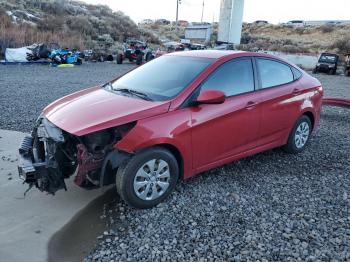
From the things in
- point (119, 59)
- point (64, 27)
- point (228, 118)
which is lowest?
point (119, 59)

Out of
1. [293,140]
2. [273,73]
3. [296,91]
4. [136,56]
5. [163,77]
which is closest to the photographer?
[163,77]

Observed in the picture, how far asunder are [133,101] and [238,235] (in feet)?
5.89

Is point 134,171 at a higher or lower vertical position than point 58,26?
lower

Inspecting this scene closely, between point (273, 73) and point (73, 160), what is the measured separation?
9.87ft

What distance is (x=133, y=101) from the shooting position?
13.4 ft

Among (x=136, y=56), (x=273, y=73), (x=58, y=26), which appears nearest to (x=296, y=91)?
(x=273, y=73)

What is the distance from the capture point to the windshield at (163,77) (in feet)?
14.0

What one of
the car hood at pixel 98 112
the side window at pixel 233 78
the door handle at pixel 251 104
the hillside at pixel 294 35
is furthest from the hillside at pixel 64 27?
the door handle at pixel 251 104

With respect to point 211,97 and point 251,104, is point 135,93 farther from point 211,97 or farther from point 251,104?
point 251,104

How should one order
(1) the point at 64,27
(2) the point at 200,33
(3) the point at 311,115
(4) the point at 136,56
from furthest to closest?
(2) the point at 200,33 < (1) the point at 64,27 < (4) the point at 136,56 < (3) the point at 311,115

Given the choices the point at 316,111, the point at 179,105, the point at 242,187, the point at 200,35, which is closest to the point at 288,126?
the point at 316,111

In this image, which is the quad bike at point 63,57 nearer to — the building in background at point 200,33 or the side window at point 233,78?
the side window at point 233,78

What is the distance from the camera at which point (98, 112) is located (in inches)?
152

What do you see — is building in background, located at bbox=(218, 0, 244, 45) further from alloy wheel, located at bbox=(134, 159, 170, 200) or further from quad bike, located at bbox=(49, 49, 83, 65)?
alloy wheel, located at bbox=(134, 159, 170, 200)
